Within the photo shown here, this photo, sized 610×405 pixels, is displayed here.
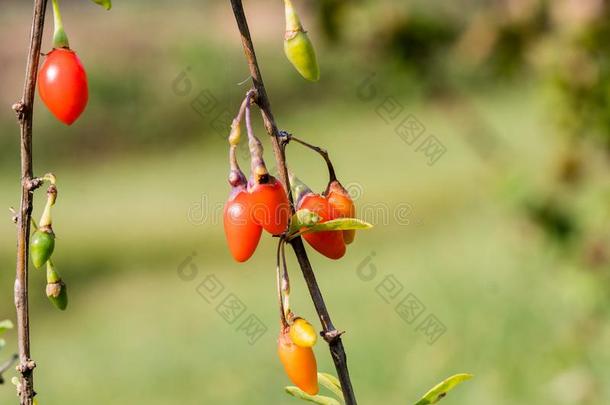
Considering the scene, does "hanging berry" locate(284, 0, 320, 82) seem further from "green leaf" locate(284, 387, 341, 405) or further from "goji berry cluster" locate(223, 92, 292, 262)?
"green leaf" locate(284, 387, 341, 405)

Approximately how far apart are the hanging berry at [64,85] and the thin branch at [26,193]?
3cm

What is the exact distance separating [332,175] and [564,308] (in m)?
2.87

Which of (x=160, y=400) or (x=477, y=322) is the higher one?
(x=160, y=400)

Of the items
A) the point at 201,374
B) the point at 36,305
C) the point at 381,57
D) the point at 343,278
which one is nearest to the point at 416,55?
the point at 381,57

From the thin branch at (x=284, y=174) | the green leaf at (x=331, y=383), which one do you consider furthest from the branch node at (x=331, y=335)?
the green leaf at (x=331, y=383)

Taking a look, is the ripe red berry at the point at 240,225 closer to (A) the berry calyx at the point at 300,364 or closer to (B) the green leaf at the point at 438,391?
(A) the berry calyx at the point at 300,364

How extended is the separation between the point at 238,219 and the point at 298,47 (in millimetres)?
147

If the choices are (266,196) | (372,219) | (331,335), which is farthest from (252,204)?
(372,219)

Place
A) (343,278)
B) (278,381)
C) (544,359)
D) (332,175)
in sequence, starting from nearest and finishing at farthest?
(332,175)
(544,359)
(278,381)
(343,278)

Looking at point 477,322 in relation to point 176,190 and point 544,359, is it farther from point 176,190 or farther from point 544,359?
point 176,190

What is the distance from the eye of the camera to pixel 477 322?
139 inches

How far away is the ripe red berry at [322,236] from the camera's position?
74 centimetres

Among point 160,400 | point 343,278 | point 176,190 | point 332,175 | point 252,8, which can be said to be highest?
point 252,8

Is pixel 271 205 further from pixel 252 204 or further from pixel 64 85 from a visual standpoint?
pixel 64 85
